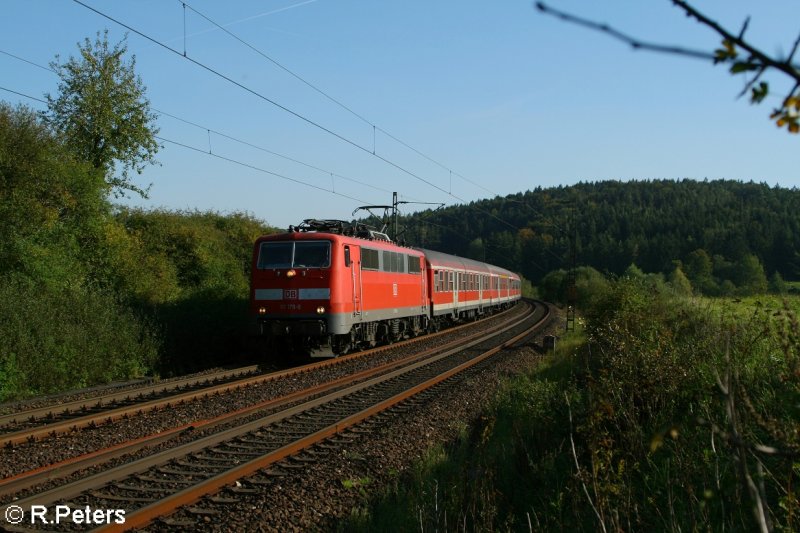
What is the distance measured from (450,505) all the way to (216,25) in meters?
10.7

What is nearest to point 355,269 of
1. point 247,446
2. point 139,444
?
point 247,446

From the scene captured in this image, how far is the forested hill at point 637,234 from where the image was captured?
96062mm

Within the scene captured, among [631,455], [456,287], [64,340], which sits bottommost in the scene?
[631,455]

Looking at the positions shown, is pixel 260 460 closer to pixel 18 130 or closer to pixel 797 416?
pixel 797 416

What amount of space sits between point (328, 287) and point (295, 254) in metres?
1.39

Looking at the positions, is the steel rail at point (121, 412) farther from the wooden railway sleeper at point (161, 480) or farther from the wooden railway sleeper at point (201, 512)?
the wooden railway sleeper at point (201, 512)

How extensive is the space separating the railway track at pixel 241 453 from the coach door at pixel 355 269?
372cm

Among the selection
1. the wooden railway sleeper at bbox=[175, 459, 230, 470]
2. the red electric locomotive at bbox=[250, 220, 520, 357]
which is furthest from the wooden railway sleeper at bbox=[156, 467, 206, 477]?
the red electric locomotive at bbox=[250, 220, 520, 357]

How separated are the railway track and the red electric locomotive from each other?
9.66ft

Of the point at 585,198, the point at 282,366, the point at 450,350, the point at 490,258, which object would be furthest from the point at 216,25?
the point at 585,198

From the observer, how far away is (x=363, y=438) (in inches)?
360

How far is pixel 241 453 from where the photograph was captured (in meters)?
8.16

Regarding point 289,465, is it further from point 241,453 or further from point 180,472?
point 180,472

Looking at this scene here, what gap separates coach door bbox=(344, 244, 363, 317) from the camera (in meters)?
17.8
